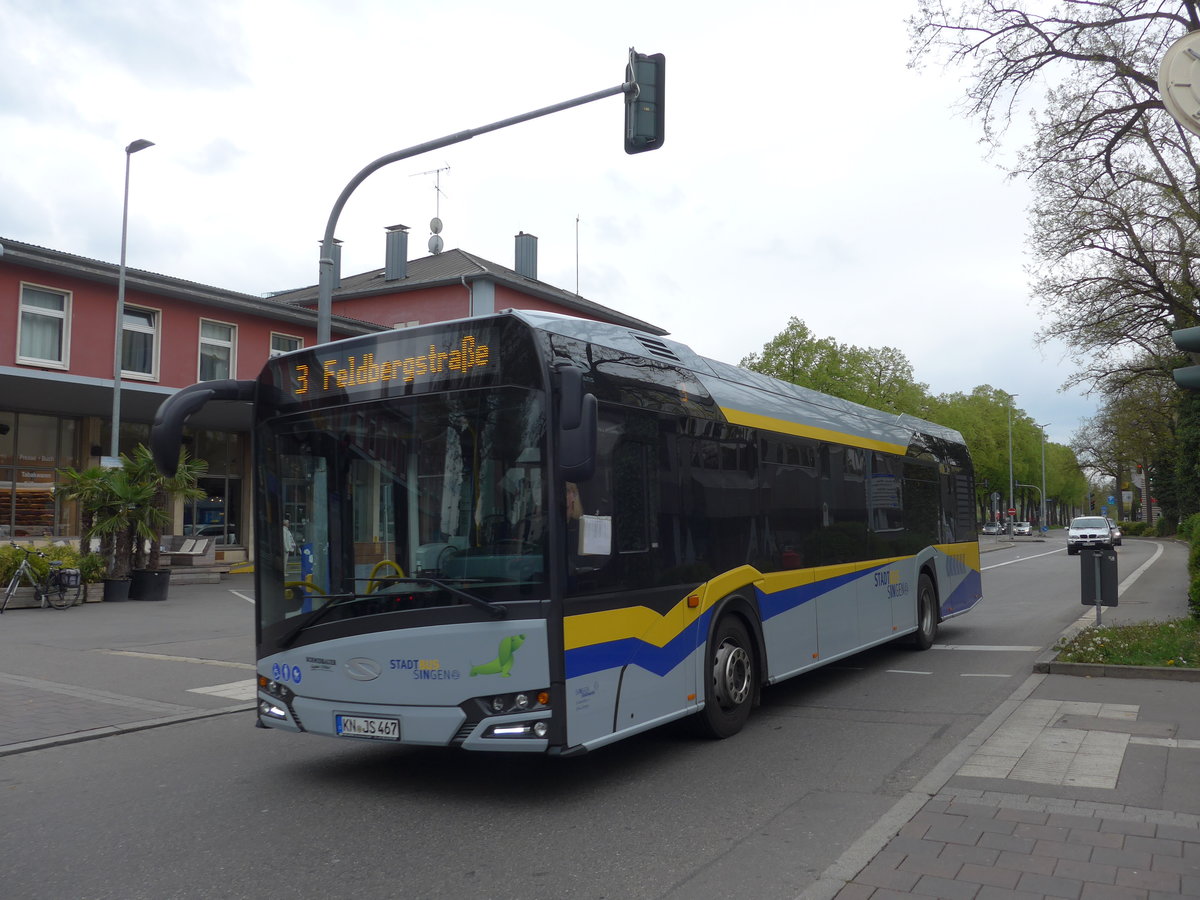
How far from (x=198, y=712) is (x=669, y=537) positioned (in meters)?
4.87

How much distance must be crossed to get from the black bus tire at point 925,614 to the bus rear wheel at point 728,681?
5169 millimetres

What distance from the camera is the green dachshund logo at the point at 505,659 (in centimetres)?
577

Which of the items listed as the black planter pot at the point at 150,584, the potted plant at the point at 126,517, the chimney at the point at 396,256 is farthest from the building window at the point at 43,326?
the chimney at the point at 396,256

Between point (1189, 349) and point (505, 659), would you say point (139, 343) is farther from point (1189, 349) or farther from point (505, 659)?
point (1189, 349)

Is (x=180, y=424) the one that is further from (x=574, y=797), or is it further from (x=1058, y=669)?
(x=1058, y=669)

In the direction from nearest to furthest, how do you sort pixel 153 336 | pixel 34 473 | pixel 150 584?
pixel 150 584 < pixel 34 473 < pixel 153 336

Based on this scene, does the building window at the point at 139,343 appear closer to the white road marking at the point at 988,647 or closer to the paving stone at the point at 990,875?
the white road marking at the point at 988,647

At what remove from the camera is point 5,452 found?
80.9 ft

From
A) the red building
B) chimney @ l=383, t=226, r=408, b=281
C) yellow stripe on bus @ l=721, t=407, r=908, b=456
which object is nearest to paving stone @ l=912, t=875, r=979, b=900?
yellow stripe on bus @ l=721, t=407, r=908, b=456

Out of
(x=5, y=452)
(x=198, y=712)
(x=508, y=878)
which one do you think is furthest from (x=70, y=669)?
(x=5, y=452)

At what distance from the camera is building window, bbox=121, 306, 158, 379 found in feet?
85.8

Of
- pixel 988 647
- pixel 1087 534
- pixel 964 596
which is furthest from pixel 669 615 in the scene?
pixel 1087 534

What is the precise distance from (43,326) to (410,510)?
22.1 m

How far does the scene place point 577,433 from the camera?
560 centimetres
